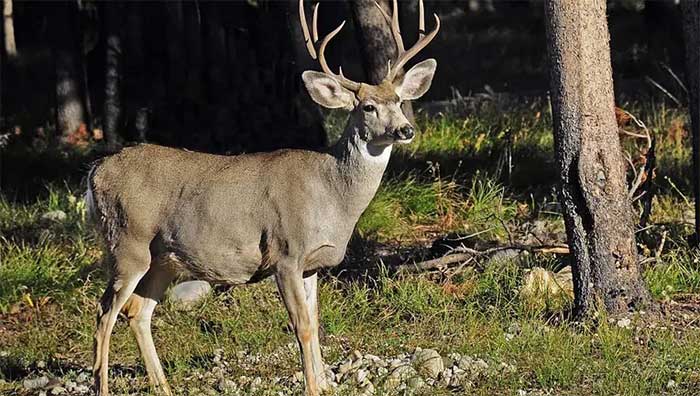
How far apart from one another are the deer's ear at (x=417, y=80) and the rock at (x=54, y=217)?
3.91 m

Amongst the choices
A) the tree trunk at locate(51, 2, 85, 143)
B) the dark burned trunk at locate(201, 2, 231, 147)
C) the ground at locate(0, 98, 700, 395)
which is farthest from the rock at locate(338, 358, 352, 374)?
the tree trunk at locate(51, 2, 85, 143)

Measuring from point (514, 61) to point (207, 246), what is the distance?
13.1 m

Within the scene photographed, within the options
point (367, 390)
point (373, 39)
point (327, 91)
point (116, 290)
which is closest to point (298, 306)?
point (367, 390)

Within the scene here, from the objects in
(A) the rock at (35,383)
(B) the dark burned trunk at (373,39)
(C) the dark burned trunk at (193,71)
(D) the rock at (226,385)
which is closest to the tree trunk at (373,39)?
(B) the dark burned trunk at (373,39)

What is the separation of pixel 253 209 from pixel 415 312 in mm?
1594

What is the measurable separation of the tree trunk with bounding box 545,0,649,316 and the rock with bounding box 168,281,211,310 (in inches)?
89.8

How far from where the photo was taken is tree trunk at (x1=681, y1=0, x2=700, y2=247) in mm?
8500

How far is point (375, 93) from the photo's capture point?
22.3 ft

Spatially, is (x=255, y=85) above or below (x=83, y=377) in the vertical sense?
above

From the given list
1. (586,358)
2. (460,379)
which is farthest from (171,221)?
(586,358)

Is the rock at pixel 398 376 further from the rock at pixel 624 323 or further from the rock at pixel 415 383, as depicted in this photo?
the rock at pixel 624 323

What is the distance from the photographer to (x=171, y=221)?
6801 mm

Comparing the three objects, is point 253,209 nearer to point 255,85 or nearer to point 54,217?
point 54,217

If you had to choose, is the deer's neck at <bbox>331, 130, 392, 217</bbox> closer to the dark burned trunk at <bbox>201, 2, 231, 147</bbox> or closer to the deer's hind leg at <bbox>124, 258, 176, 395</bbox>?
the deer's hind leg at <bbox>124, 258, 176, 395</bbox>
